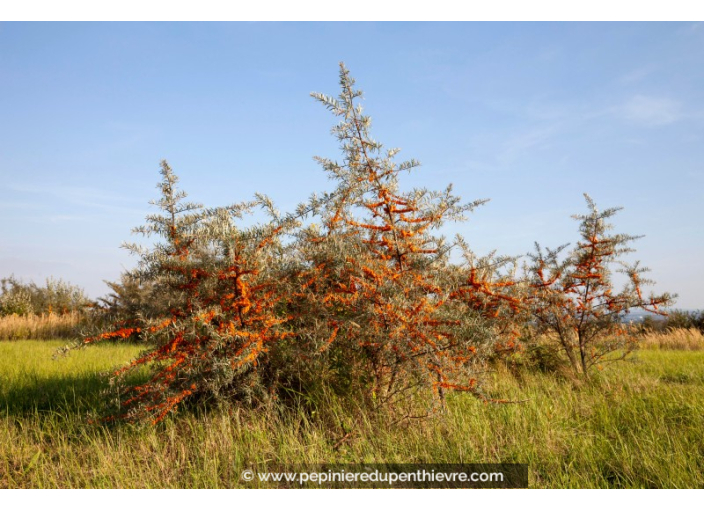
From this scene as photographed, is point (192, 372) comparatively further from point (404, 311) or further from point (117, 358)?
point (117, 358)

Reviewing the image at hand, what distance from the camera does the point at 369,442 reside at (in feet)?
13.9

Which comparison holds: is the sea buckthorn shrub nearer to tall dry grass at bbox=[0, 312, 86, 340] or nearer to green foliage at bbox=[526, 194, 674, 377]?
green foliage at bbox=[526, 194, 674, 377]

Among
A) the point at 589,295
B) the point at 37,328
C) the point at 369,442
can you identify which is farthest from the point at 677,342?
the point at 37,328

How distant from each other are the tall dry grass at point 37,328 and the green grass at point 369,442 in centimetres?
1060

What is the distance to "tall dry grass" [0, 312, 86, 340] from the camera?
1476 cm

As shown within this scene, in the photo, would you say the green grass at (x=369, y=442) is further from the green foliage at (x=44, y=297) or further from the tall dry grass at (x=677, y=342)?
the green foliage at (x=44, y=297)

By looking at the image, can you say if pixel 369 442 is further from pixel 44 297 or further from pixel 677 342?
pixel 44 297

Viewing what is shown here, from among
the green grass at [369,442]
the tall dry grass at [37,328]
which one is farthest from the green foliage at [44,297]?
the green grass at [369,442]

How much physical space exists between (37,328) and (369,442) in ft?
47.5

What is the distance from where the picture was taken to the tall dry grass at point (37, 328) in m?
14.8

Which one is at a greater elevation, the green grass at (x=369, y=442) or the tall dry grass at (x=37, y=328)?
the tall dry grass at (x=37, y=328)

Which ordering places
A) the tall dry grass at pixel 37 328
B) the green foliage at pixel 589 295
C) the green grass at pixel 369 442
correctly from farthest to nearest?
the tall dry grass at pixel 37 328 → the green foliage at pixel 589 295 → the green grass at pixel 369 442

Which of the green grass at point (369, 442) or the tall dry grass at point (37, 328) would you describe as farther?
the tall dry grass at point (37, 328)

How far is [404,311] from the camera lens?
417 cm
